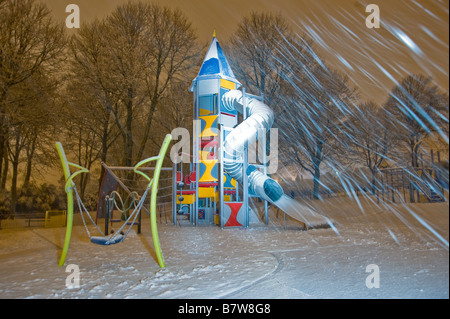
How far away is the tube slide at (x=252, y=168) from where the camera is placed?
32.2 ft

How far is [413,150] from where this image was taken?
561 inches

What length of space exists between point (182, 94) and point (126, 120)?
12.1 feet

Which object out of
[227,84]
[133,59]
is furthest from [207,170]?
[133,59]

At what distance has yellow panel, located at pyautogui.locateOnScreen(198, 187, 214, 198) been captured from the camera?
38.9ft

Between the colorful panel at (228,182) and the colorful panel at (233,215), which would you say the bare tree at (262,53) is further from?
the colorful panel at (233,215)

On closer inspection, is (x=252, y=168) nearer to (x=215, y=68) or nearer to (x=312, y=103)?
(x=215, y=68)

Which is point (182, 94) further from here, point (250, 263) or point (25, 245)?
point (250, 263)

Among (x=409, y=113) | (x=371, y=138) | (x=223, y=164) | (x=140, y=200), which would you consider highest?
(x=409, y=113)

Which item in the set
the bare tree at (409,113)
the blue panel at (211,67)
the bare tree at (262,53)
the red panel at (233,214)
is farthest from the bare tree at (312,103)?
the red panel at (233,214)

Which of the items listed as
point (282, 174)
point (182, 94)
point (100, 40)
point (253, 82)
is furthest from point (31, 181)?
point (282, 174)

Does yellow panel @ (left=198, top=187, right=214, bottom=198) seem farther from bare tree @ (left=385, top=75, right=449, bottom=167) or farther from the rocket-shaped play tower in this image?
bare tree @ (left=385, top=75, right=449, bottom=167)

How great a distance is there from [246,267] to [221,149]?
5.84 metres

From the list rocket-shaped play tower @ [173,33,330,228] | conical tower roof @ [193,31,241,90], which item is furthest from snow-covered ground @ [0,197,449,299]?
conical tower roof @ [193,31,241,90]

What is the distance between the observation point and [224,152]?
1034 cm
